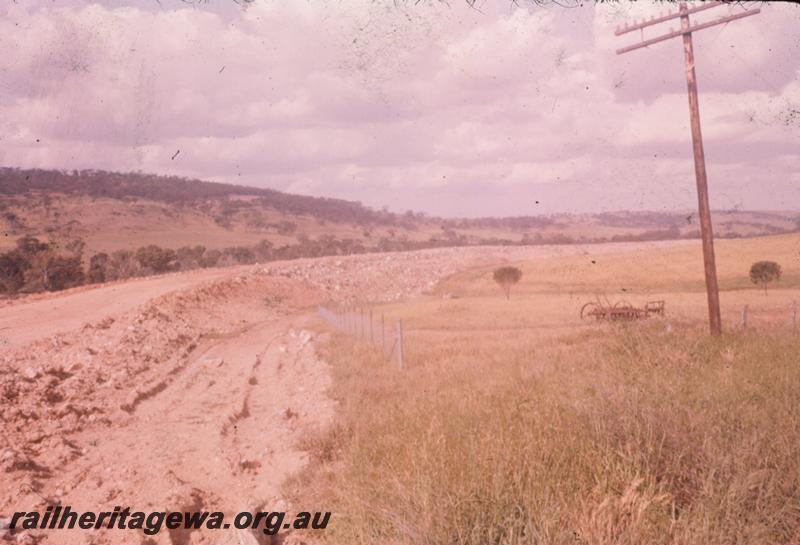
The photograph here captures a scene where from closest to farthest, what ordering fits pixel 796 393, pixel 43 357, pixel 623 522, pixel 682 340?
pixel 623 522 → pixel 796 393 → pixel 682 340 → pixel 43 357

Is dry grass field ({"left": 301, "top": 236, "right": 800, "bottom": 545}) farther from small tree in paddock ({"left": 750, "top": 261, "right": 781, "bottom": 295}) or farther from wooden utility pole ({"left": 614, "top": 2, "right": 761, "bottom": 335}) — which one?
small tree in paddock ({"left": 750, "top": 261, "right": 781, "bottom": 295})

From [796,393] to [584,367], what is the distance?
140 inches

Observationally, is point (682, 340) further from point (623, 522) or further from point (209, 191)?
point (209, 191)

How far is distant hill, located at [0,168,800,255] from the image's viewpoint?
3396 inches

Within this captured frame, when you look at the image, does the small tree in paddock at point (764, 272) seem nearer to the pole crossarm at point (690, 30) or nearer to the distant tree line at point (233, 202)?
the pole crossarm at point (690, 30)

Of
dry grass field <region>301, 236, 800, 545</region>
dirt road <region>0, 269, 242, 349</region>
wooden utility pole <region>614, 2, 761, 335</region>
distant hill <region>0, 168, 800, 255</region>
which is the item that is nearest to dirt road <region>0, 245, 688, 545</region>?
dirt road <region>0, 269, 242, 349</region>

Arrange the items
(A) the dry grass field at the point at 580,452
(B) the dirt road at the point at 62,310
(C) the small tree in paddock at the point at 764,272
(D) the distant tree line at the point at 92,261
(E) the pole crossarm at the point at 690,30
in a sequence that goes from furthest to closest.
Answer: (D) the distant tree line at the point at 92,261
(C) the small tree in paddock at the point at 764,272
(B) the dirt road at the point at 62,310
(E) the pole crossarm at the point at 690,30
(A) the dry grass field at the point at 580,452

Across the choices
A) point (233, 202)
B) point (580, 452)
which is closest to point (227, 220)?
point (233, 202)

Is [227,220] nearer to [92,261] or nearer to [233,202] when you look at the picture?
[233,202]

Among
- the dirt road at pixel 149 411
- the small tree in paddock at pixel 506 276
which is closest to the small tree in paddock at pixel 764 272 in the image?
the small tree in paddock at pixel 506 276

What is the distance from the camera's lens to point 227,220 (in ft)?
400

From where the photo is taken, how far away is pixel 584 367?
9.48m

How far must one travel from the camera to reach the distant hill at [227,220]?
86.2 meters

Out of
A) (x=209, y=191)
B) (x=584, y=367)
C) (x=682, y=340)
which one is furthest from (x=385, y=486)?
(x=209, y=191)
